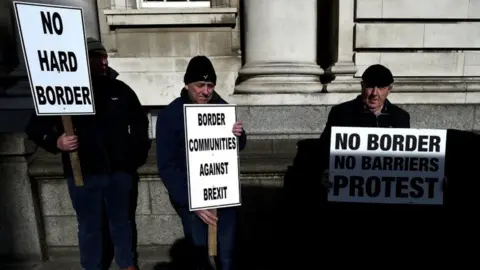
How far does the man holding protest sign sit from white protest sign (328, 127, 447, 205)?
1.79 m

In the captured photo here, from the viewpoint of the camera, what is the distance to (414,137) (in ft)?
8.63

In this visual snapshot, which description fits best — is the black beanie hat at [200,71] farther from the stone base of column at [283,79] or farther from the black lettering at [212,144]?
the stone base of column at [283,79]

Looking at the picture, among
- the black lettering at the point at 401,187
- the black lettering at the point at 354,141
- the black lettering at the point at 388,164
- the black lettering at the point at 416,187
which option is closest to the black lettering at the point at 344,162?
the black lettering at the point at 354,141

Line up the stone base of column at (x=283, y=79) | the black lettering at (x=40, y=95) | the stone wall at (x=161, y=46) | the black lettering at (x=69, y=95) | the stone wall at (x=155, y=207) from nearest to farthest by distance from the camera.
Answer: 1. the black lettering at (x=40, y=95)
2. the black lettering at (x=69, y=95)
3. the stone wall at (x=155, y=207)
4. the stone base of column at (x=283, y=79)
5. the stone wall at (x=161, y=46)

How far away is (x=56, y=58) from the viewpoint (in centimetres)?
252

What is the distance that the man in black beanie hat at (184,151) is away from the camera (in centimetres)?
255

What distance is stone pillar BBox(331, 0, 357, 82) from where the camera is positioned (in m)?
5.21

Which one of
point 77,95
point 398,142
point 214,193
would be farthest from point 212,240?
point 398,142

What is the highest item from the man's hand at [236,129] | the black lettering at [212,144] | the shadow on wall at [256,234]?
the man's hand at [236,129]

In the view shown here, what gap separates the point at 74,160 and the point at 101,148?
25 cm

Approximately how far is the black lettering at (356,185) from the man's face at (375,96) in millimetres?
580

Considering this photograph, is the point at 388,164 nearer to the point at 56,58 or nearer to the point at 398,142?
the point at 398,142

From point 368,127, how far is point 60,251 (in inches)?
145

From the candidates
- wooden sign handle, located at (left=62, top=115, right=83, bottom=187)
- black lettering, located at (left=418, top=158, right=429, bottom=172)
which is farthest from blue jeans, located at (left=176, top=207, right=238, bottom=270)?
black lettering, located at (left=418, top=158, right=429, bottom=172)
